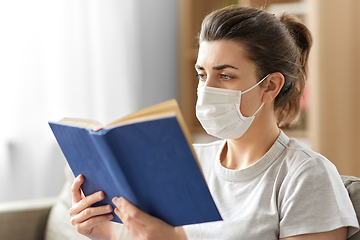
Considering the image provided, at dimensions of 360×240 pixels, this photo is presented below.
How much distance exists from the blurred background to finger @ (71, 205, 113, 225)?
1056 mm

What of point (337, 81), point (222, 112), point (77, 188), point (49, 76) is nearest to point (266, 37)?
point (222, 112)

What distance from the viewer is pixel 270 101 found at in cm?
107

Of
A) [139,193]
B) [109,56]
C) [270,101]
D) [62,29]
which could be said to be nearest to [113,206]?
[139,193]

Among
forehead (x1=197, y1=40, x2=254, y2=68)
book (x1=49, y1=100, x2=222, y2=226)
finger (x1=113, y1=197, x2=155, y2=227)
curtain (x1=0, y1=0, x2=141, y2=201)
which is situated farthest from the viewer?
curtain (x1=0, y1=0, x2=141, y2=201)

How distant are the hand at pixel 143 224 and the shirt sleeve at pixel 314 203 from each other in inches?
10.3

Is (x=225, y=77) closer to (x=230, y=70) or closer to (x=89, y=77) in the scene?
(x=230, y=70)

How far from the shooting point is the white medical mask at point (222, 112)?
1.01m

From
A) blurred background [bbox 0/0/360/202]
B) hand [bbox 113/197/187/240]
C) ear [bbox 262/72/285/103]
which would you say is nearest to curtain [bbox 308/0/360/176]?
blurred background [bbox 0/0/360/202]

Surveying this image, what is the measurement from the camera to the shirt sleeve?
0.86 m

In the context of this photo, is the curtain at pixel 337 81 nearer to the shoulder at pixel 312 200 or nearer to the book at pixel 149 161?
the shoulder at pixel 312 200

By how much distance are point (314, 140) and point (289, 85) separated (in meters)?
1.14

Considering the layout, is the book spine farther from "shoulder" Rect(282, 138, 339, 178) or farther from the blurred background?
the blurred background

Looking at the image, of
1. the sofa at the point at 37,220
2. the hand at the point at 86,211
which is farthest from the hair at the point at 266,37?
the sofa at the point at 37,220

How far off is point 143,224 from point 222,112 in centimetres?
37
